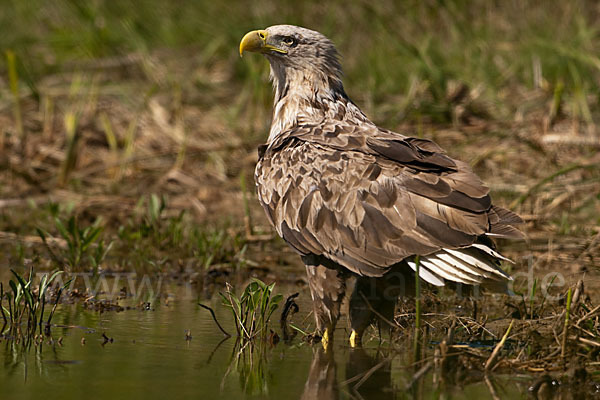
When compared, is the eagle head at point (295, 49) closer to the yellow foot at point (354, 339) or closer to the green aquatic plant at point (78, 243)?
the green aquatic plant at point (78, 243)

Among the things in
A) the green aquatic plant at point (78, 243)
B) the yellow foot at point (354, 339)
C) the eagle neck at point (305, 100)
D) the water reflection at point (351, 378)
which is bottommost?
the water reflection at point (351, 378)

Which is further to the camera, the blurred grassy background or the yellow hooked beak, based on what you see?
the blurred grassy background

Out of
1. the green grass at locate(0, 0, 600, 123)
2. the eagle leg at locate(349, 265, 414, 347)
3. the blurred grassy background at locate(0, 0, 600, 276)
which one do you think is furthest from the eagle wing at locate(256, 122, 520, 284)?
the green grass at locate(0, 0, 600, 123)

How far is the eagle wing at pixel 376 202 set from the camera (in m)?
4.30

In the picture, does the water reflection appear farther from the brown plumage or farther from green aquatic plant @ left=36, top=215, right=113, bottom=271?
green aquatic plant @ left=36, top=215, right=113, bottom=271

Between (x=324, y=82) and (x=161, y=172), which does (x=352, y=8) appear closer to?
(x=161, y=172)

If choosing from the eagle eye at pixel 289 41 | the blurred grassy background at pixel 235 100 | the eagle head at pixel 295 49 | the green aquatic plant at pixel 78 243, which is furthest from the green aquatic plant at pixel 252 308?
the blurred grassy background at pixel 235 100

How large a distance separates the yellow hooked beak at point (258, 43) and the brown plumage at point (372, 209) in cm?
61

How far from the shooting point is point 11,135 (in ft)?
29.9

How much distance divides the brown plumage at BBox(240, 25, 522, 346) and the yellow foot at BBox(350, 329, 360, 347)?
0.04m

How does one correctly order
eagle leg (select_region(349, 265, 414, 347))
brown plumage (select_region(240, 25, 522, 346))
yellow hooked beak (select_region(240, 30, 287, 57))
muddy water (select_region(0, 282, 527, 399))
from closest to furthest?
muddy water (select_region(0, 282, 527, 399)) < brown plumage (select_region(240, 25, 522, 346)) < eagle leg (select_region(349, 265, 414, 347)) < yellow hooked beak (select_region(240, 30, 287, 57))

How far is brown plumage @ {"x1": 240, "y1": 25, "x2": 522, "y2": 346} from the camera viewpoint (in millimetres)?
4301

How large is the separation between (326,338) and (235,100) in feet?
20.0

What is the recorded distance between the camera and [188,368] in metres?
3.85
